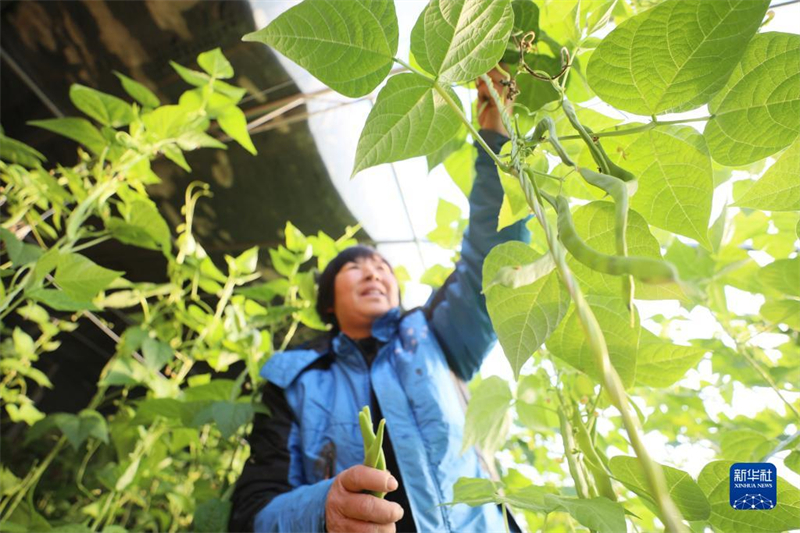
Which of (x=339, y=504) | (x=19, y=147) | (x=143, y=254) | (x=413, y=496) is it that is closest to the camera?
(x=339, y=504)

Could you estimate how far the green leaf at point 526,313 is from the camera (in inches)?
9.4

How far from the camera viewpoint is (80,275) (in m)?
0.60

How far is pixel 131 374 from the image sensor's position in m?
0.91

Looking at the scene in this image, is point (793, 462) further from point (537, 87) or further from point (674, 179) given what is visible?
point (537, 87)

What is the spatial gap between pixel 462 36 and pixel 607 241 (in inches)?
4.8

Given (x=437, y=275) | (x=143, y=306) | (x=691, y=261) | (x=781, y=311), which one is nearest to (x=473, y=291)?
(x=437, y=275)

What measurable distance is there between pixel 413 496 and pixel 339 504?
0.86 feet

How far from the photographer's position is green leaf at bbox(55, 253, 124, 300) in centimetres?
59

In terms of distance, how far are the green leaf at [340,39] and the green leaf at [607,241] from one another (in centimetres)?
13

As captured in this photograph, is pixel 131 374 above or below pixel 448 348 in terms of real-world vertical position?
below

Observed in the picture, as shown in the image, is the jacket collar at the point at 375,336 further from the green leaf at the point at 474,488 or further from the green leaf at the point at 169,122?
the green leaf at the point at 474,488

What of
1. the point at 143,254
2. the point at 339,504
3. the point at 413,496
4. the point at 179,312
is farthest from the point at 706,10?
the point at 143,254

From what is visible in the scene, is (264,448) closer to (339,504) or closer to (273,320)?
(273,320)

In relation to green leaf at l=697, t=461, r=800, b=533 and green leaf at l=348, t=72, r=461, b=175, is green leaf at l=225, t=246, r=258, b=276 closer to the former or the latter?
green leaf at l=348, t=72, r=461, b=175
